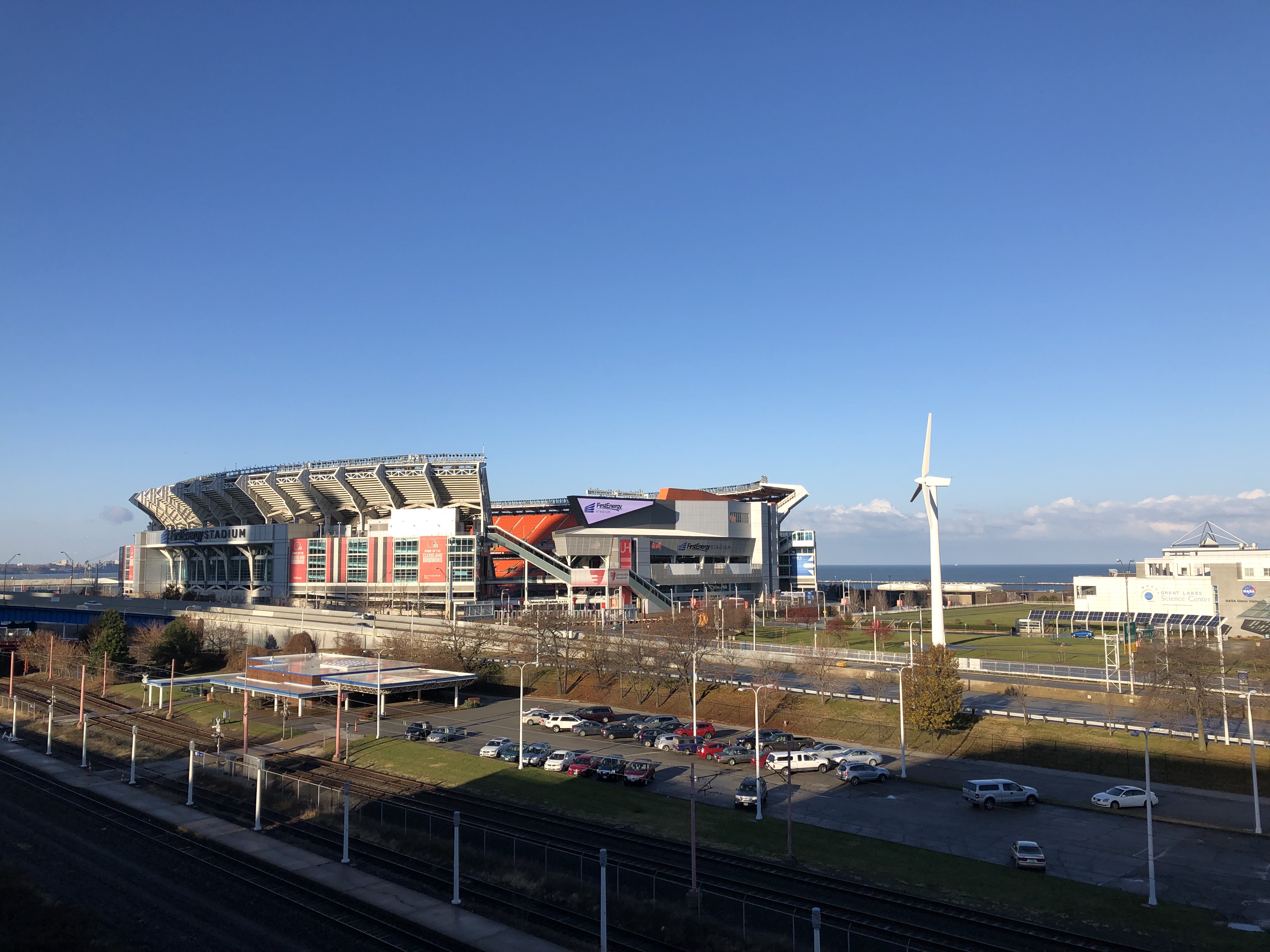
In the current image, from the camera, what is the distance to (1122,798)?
4059 centimetres

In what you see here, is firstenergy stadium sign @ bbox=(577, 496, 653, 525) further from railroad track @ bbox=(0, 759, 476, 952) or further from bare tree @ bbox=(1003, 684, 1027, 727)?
railroad track @ bbox=(0, 759, 476, 952)

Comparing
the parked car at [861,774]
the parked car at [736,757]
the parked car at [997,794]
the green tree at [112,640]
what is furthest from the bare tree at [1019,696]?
the green tree at [112,640]

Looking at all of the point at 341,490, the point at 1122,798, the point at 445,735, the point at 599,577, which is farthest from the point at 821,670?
the point at 341,490

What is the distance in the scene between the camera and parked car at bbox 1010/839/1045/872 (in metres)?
32.5

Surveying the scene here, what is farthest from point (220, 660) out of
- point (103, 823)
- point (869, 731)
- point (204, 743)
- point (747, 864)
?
Result: point (747, 864)

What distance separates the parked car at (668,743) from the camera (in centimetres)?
5472

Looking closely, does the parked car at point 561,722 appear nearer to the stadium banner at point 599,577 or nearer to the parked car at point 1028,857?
the parked car at point 1028,857

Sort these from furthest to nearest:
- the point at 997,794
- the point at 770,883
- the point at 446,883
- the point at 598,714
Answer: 1. the point at 598,714
2. the point at 997,794
3. the point at 770,883
4. the point at 446,883

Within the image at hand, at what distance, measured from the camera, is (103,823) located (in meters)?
38.2

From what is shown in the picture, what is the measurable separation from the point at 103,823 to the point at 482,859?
19.0 m

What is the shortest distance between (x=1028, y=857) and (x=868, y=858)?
6112mm

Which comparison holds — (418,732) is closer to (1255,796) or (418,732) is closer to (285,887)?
(285,887)

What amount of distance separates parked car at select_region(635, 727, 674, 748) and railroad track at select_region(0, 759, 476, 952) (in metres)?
28.4

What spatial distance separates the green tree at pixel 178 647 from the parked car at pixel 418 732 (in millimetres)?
43466
